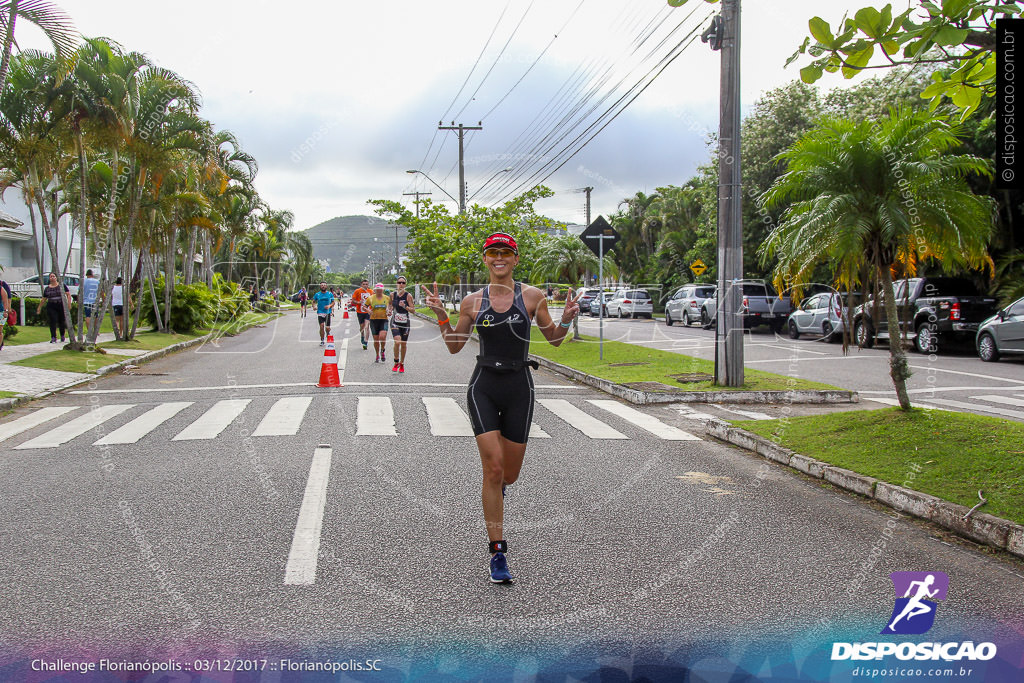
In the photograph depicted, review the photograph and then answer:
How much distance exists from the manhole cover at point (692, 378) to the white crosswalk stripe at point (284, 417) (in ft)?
19.4

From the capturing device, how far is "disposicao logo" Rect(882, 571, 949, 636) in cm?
393

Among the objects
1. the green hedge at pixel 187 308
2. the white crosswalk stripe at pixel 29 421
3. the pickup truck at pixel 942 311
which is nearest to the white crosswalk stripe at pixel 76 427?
the white crosswalk stripe at pixel 29 421

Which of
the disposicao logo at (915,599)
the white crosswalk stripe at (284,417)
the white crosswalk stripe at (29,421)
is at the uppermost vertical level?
the white crosswalk stripe at (284,417)

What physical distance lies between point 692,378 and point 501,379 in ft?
30.6

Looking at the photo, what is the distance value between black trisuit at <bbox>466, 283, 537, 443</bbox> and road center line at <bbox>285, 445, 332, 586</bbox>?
122 cm

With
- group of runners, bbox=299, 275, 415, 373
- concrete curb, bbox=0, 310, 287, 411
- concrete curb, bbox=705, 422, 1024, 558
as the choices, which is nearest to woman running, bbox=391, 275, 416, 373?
group of runners, bbox=299, 275, 415, 373

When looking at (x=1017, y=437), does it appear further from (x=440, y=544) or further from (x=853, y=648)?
(x=440, y=544)

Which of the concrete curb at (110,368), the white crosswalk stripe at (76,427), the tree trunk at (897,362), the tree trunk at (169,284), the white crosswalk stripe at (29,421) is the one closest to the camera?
the tree trunk at (897,362)

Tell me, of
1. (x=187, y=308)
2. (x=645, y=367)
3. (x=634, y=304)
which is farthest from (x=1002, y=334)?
(x=634, y=304)

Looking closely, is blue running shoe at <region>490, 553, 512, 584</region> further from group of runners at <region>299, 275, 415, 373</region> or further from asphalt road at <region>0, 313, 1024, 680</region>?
group of runners at <region>299, 275, 415, 373</region>

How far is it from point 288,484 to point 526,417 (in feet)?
8.98

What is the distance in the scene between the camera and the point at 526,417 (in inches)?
187

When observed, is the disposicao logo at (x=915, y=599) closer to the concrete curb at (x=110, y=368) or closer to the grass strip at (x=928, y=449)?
the grass strip at (x=928, y=449)

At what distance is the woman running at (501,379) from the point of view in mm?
4625
